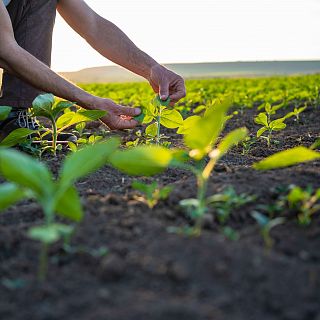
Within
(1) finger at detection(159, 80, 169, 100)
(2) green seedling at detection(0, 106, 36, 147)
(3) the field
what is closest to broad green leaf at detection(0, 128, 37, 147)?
(2) green seedling at detection(0, 106, 36, 147)

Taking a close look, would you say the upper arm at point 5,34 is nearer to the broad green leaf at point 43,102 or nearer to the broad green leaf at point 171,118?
the broad green leaf at point 43,102

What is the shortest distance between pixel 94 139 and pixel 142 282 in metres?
2.08

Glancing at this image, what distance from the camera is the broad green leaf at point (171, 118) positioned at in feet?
9.61

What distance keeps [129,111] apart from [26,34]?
124 cm

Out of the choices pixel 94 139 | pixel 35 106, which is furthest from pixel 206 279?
pixel 94 139

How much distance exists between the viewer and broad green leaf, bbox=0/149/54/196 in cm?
129

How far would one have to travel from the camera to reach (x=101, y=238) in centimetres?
140

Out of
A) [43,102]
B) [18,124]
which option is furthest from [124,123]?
[18,124]

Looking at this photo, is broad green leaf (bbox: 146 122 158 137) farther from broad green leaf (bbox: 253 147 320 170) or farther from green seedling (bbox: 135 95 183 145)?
broad green leaf (bbox: 253 147 320 170)

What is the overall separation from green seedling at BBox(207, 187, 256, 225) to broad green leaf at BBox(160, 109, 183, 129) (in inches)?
52.3

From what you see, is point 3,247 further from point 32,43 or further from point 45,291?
point 32,43

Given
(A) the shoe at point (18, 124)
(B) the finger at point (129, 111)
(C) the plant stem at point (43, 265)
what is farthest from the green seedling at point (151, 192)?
(A) the shoe at point (18, 124)

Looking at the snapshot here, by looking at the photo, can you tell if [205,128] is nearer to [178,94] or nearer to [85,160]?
[85,160]

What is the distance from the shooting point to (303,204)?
1.58 meters
